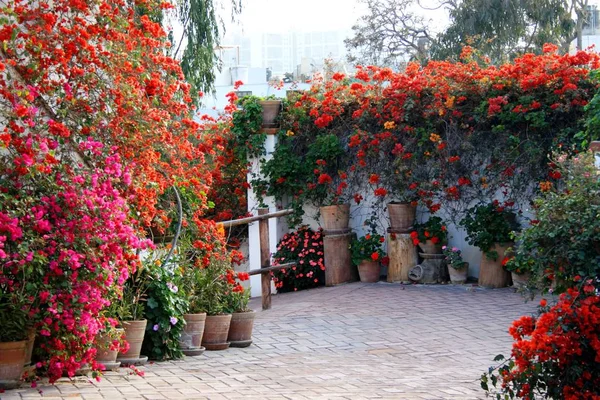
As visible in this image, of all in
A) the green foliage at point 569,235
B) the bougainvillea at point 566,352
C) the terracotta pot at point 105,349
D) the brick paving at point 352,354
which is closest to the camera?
the bougainvillea at point 566,352

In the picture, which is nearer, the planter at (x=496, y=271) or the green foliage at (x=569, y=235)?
the green foliage at (x=569, y=235)

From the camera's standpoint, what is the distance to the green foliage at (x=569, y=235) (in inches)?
177

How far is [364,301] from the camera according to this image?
9703 millimetres

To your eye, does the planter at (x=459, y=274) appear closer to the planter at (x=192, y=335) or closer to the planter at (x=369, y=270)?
the planter at (x=369, y=270)

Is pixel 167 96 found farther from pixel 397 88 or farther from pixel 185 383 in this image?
pixel 397 88

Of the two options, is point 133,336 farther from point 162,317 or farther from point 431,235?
point 431,235

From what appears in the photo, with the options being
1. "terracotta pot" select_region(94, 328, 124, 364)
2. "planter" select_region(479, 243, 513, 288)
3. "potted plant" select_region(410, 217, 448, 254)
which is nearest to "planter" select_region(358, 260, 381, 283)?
"potted plant" select_region(410, 217, 448, 254)

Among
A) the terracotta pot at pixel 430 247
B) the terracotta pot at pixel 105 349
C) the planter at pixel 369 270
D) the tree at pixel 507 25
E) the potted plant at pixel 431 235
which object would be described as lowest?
the terracotta pot at pixel 105 349

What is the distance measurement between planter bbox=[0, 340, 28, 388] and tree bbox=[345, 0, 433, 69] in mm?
19262

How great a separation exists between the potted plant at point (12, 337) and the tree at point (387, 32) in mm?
19220

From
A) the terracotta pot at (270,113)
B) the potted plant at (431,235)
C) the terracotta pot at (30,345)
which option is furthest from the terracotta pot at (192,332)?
the terracotta pot at (270,113)

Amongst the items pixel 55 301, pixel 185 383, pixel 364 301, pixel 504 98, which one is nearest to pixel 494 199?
pixel 504 98

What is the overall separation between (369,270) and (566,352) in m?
6.68

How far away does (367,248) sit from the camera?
11.0m
